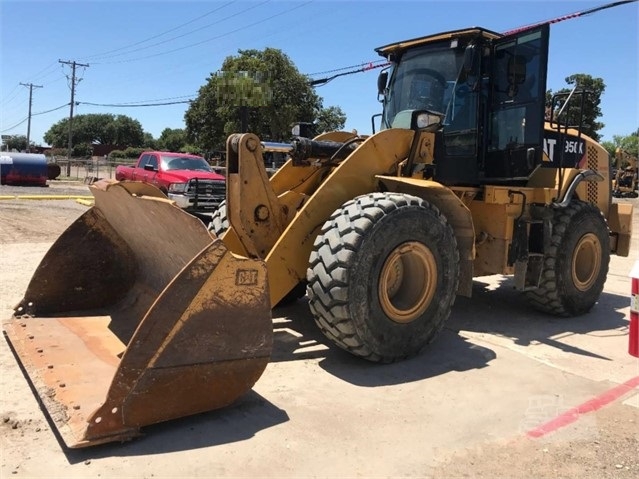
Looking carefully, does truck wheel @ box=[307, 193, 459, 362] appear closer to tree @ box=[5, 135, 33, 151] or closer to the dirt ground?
the dirt ground

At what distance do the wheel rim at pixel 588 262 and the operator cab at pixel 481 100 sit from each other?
1.27 meters

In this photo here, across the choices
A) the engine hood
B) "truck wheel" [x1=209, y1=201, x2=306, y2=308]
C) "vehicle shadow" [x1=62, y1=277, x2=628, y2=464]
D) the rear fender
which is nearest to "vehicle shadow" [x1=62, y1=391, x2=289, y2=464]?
"vehicle shadow" [x1=62, y1=277, x2=628, y2=464]

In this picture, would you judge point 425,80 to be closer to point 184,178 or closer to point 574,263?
point 574,263

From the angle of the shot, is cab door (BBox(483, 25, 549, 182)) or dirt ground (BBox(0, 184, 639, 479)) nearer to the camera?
dirt ground (BBox(0, 184, 639, 479))

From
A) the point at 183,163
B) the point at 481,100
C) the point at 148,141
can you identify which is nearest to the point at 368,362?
the point at 481,100

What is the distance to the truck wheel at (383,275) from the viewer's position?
4145 millimetres

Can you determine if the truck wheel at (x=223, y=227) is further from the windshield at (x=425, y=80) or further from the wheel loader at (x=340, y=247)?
the windshield at (x=425, y=80)

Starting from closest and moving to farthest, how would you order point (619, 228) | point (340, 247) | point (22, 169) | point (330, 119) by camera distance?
point (340, 247)
point (619, 228)
point (22, 169)
point (330, 119)

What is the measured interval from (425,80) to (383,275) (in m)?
2.48

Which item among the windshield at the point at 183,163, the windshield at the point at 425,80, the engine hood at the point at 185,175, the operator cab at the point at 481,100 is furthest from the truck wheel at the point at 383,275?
the windshield at the point at 183,163

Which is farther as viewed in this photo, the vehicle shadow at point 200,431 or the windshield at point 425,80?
the windshield at point 425,80

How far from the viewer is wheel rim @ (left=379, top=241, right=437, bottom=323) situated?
4480 millimetres

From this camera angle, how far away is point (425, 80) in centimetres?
586

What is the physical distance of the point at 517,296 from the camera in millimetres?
7531
